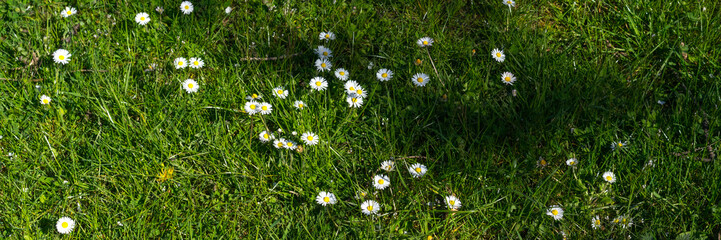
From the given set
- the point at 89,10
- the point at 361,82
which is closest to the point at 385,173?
the point at 361,82

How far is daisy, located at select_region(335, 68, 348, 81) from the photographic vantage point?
111 inches

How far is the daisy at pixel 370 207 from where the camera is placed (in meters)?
2.34

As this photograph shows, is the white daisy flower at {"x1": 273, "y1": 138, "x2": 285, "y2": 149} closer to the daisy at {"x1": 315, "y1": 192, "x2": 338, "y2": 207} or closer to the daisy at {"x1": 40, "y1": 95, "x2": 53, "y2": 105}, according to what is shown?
the daisy at {"x1": 315, "y1": 192, "x2": 338, "y2": 207}

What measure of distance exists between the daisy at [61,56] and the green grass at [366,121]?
46 millimetres

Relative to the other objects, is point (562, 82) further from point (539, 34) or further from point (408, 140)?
point (408, 140)

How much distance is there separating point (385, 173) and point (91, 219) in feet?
3.86

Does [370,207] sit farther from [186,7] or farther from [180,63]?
[186,7]

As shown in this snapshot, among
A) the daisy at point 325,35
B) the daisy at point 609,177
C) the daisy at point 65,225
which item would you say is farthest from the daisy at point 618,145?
the daisy at point 65,225

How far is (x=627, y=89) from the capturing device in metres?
2.76

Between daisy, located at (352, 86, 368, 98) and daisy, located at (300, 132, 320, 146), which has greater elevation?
daisy, located at (352, 86, 368, 98)

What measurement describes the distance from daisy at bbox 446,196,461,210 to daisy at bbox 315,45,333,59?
3.12 feet

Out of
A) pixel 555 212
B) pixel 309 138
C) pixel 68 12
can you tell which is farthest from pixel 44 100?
pixel 555 212

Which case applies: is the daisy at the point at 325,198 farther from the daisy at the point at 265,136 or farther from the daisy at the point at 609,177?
the daisy at the point at 609,177

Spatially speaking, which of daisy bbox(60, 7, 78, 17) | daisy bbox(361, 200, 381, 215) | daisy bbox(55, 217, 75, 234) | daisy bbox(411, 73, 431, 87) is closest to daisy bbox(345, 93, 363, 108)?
daisy bbox(411, 73, 431, 87)
